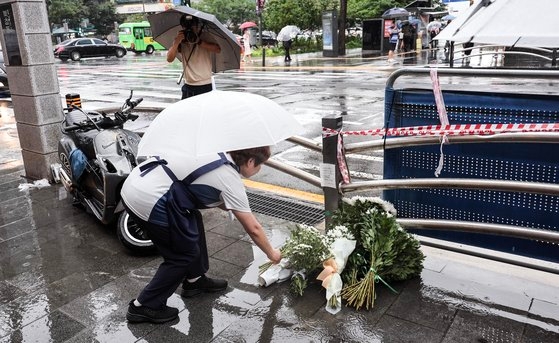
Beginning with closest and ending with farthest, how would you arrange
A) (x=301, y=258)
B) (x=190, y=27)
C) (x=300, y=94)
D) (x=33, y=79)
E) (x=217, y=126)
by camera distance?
(x=217, y=126)
(x=301, y=258)
(x=33, y=79)
(x=190, y=27)
(x=300, y=94)

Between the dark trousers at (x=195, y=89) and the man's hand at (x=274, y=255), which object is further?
the dark trousers at (x=195, y=89)

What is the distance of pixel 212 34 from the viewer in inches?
263

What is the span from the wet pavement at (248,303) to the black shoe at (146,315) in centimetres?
4

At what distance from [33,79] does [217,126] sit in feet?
14.8

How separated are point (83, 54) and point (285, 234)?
133 feet

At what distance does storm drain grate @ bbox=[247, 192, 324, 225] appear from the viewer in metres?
5.33

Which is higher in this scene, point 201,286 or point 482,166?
point 482,166

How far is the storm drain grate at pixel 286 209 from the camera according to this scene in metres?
5.33

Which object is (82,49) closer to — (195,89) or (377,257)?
(195,89)

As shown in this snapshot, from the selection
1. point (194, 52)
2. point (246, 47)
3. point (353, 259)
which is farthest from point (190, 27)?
point (246, 47)

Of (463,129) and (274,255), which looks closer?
(274,255)

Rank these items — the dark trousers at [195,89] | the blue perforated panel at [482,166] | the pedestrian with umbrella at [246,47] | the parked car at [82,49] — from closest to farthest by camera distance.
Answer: the blue perforated panel at [482,166] < the dark trousers at [195,89] < the pedestrian with umbrella at [246,47] < the parked car at [82,49]

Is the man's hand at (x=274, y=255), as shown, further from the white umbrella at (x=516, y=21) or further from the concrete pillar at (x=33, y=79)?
the concrete pillar at (x=33, y=79)

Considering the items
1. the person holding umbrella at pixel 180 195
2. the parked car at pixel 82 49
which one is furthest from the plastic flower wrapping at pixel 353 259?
the parked car at pixel 82 49
